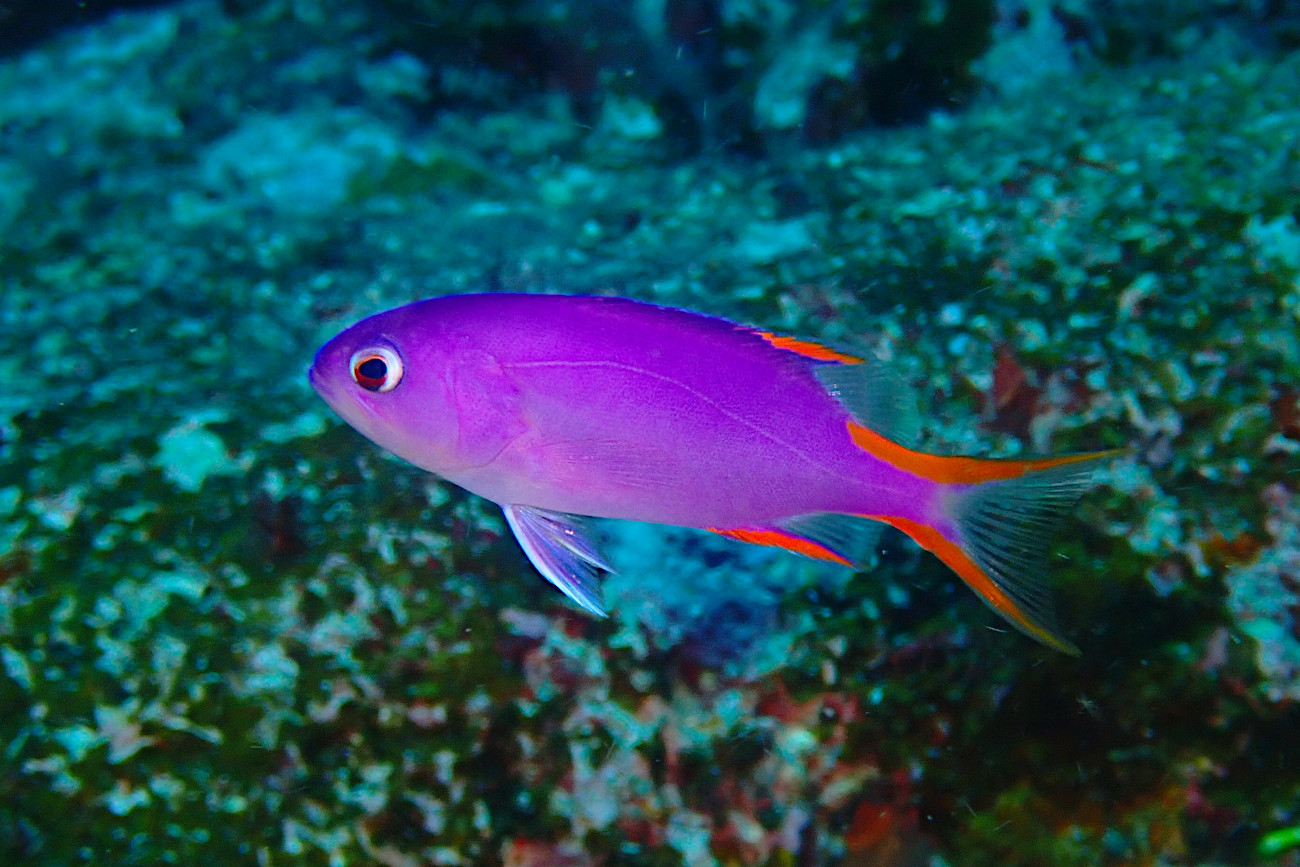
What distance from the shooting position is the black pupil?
1.87 m

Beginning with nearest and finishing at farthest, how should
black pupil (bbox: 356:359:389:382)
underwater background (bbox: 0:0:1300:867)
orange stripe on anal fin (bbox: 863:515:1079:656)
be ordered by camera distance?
orange stripe on anal fin (bbox: 863:515:1079:656), black pupil (bbox: 356:359:389:382), underwater background (bbox: 0:0:1300:867)

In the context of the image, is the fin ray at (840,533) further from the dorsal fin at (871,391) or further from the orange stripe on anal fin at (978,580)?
the dorsal fin at (871,391)

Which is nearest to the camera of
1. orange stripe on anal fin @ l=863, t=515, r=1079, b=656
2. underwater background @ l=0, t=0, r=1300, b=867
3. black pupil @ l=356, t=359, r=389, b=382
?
orange stripe on anal fin @ l=863, t=515, r=1079, b=656

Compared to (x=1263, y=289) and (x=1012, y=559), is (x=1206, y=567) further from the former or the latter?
(x=1263, y=289)

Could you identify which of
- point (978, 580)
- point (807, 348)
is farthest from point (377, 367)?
point (978, 580)

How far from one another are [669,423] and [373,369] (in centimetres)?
76

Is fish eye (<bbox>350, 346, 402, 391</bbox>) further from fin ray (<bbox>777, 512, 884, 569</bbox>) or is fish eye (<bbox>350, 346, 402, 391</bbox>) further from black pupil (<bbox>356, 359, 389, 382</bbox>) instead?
fin ray (<bbox>777, 512, 884, 569</bbox>)

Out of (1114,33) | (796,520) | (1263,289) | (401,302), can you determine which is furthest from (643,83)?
(796,520)

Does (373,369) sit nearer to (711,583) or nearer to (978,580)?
(711,583)

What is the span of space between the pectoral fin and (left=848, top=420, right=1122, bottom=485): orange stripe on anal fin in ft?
2.45

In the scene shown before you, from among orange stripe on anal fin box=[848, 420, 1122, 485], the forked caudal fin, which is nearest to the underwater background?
the forked caudal fin

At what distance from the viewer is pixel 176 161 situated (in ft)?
15.4

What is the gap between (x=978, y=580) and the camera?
182 centimetres

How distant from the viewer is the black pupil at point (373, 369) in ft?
6.12
